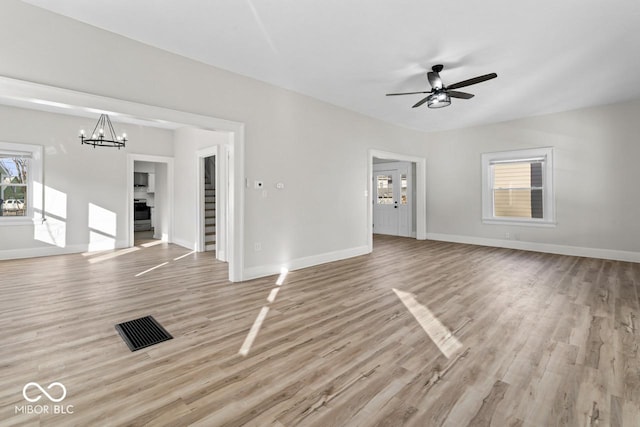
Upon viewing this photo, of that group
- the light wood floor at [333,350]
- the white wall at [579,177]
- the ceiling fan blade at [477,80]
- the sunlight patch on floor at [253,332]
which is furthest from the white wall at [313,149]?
the ceiling fan blade at [477,80]

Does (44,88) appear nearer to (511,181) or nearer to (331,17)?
(331,17)

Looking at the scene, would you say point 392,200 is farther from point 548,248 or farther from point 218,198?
point 218,198

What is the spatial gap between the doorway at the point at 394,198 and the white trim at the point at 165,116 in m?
6.01

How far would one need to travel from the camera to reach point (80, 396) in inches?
70.2

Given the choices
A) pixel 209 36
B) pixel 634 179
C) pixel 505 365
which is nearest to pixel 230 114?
pixel 209 36

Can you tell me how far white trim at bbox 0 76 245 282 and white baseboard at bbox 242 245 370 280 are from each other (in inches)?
8.3

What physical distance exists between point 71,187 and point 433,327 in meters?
7.47

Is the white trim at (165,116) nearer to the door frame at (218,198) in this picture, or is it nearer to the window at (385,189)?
the door frame at (218,198)

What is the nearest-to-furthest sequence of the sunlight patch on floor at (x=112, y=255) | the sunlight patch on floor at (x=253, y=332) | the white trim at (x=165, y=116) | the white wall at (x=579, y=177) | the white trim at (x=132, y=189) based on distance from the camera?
the sunlight patch on floor at (x=253, y=332), the white trim at (x=165, y=116), the white wall at (x=579, y=177), the sunlight patch on floor at (x=112, y=255), the white trim at (x=132, y=189)

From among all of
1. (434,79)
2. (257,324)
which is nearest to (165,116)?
(257,324)

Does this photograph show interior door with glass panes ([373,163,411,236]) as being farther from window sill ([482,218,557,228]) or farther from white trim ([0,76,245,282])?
white trim ([0,76,245,282])

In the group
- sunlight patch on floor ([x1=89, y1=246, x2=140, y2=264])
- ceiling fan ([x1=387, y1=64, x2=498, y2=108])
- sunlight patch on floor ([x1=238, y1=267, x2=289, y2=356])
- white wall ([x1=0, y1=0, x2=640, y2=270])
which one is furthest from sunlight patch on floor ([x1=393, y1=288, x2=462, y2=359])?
sunlight patch on floor ([x1=89, y1=246, x2=140, y2=264])

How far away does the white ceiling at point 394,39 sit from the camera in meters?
2.81

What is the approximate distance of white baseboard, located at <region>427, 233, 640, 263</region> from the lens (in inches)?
219
